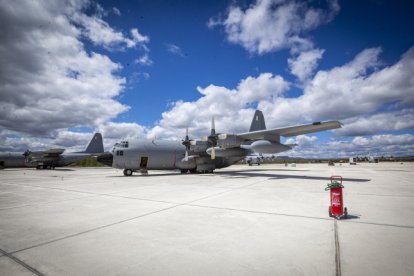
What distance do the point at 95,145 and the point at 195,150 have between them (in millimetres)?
33669

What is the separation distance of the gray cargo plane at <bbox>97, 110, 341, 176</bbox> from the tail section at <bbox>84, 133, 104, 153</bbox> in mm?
29582

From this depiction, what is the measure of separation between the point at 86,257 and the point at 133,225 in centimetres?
166

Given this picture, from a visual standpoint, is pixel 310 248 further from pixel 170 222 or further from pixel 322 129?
pixel 322 129

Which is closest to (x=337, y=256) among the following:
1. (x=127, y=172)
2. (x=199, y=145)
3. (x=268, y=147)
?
(x=268, y=147)

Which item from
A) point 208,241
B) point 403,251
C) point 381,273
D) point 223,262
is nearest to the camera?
point 381,273

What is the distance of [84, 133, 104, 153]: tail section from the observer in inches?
1843

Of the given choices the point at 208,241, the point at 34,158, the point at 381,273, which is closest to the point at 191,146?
the point at 208,241

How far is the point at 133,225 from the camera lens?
5055 mm

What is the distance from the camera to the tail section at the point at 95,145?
154ft

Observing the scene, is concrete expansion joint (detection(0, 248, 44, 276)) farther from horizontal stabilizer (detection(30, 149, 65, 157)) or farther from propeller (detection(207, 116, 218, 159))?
horizontal stabilizer (detection(30, 149, 65, 157))

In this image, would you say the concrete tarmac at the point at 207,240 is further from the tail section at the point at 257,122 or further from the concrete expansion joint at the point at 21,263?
the tail section at the point at 257,122

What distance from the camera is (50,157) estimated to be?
44.2 metres

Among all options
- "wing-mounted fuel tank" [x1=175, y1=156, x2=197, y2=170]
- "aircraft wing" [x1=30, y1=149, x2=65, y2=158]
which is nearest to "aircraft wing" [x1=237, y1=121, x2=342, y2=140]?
"wing-mounted fuel tank" [x1=175, y1=156, x2=197, y2=170]

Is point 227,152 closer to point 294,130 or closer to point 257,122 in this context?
point 257,122
